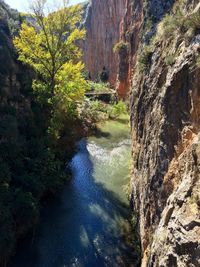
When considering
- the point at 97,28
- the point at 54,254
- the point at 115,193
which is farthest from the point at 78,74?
the point at 97,28

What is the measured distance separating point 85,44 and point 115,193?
210 feet

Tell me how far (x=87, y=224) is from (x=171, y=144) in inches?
290

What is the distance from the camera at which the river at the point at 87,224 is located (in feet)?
42.8

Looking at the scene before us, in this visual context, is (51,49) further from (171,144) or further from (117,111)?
(117,111)

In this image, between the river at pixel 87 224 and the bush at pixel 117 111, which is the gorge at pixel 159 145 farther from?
the bush at pixel 117 111

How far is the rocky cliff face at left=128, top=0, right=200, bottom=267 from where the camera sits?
21.0 feet

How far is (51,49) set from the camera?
21219 mm

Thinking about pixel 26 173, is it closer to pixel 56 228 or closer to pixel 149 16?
pixel 56 228

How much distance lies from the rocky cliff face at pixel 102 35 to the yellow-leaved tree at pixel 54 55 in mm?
37212

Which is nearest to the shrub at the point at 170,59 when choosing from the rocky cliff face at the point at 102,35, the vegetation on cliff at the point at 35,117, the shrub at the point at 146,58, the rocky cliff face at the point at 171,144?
the rocky cliff face at the point at 171,144

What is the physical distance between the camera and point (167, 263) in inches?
260

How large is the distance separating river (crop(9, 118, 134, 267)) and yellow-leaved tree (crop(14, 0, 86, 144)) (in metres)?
4.23

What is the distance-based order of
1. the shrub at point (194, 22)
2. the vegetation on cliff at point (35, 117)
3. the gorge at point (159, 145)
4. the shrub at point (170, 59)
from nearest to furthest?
1. the gorge at point (159, 145)
2. the shrub at point (194, 22)
3. the shrub at point (170, 59)
4. the vegetation on cliff at point (35, 117)

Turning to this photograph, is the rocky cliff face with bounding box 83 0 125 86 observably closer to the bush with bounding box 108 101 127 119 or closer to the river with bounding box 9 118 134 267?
the bush with bounding box 108 101 127 119
